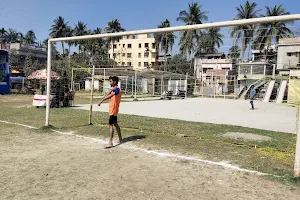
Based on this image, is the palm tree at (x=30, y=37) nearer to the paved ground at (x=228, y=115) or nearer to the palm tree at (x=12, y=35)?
the palm tree at (x=12, y=35)

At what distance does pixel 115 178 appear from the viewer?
175 inches

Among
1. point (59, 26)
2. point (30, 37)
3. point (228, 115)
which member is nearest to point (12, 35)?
point (30, 37)

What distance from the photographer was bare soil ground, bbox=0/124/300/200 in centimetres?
385

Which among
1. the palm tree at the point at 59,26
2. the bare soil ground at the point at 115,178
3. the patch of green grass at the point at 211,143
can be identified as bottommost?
the bare soil ground at the point at 115,178

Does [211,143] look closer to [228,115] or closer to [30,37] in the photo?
[228,115]

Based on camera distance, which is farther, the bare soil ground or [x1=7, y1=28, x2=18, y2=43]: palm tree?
[x1=7, y1=28, x2=18, y2=43]: palm tree

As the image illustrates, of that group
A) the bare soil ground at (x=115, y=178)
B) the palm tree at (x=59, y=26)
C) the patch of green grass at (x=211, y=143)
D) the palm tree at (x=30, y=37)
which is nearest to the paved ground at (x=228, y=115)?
the patch of green grass at (x=211, y=143)

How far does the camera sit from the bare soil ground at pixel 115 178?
385cm

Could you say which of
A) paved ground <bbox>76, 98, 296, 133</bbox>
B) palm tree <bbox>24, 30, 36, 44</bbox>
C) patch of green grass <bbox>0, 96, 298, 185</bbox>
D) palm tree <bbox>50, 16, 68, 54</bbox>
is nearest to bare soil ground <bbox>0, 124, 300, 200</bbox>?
patch of green grass <bbox>0, 96, 298, 185</bbox>

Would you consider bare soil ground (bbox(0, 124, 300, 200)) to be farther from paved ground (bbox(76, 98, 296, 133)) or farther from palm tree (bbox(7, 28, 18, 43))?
palm tree (bbox(7, 28, 18, 43))

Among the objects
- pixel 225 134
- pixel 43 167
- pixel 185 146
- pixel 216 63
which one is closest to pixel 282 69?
pixel 216 63

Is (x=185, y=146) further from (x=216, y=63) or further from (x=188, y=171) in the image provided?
(x=216, y=63)

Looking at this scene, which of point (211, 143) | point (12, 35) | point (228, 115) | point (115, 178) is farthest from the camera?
point (12, 35)

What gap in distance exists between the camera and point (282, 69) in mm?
29297
